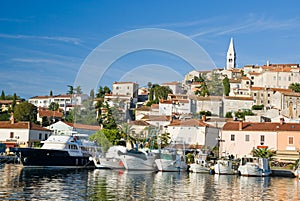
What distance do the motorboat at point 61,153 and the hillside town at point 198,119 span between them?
12.5 ft

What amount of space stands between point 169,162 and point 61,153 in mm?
10105

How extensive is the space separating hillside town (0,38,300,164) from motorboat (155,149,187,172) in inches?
296

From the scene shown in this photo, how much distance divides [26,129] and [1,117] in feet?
107

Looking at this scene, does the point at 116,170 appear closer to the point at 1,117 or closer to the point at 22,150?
the point at 22,150

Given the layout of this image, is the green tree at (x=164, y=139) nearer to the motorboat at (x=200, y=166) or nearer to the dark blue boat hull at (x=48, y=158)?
the motorboat at (x=200, y=166)

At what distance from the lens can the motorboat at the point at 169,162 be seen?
45.8 metres

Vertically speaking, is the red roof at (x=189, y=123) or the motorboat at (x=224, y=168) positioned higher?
the red roof at (x=189, y=123)

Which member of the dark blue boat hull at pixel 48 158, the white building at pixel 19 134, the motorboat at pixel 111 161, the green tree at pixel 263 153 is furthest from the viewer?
the white building at pixel 19 134

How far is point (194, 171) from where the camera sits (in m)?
46.1

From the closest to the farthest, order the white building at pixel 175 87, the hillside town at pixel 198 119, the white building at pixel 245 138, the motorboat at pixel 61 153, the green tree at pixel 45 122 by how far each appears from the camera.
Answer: the motorboat at pixel 61 153 < the hillside town at pixel 198 119 < the white building at pixel 245 138 < the white building at pixel 175 87 < the green tree at pixel 45 122

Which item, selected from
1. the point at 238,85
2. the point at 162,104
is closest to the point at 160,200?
the point at 162,104

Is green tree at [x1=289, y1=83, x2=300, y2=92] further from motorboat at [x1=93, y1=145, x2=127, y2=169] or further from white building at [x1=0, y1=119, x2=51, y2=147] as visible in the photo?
motorboat at [x1=93, y1=145, x2=127, y2=169]

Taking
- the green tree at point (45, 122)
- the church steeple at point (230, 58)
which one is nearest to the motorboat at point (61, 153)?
the green tree at point (45, 122)

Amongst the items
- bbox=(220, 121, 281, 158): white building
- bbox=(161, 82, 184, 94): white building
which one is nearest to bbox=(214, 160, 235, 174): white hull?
bbox=(220, 121, 281, 158): white building
